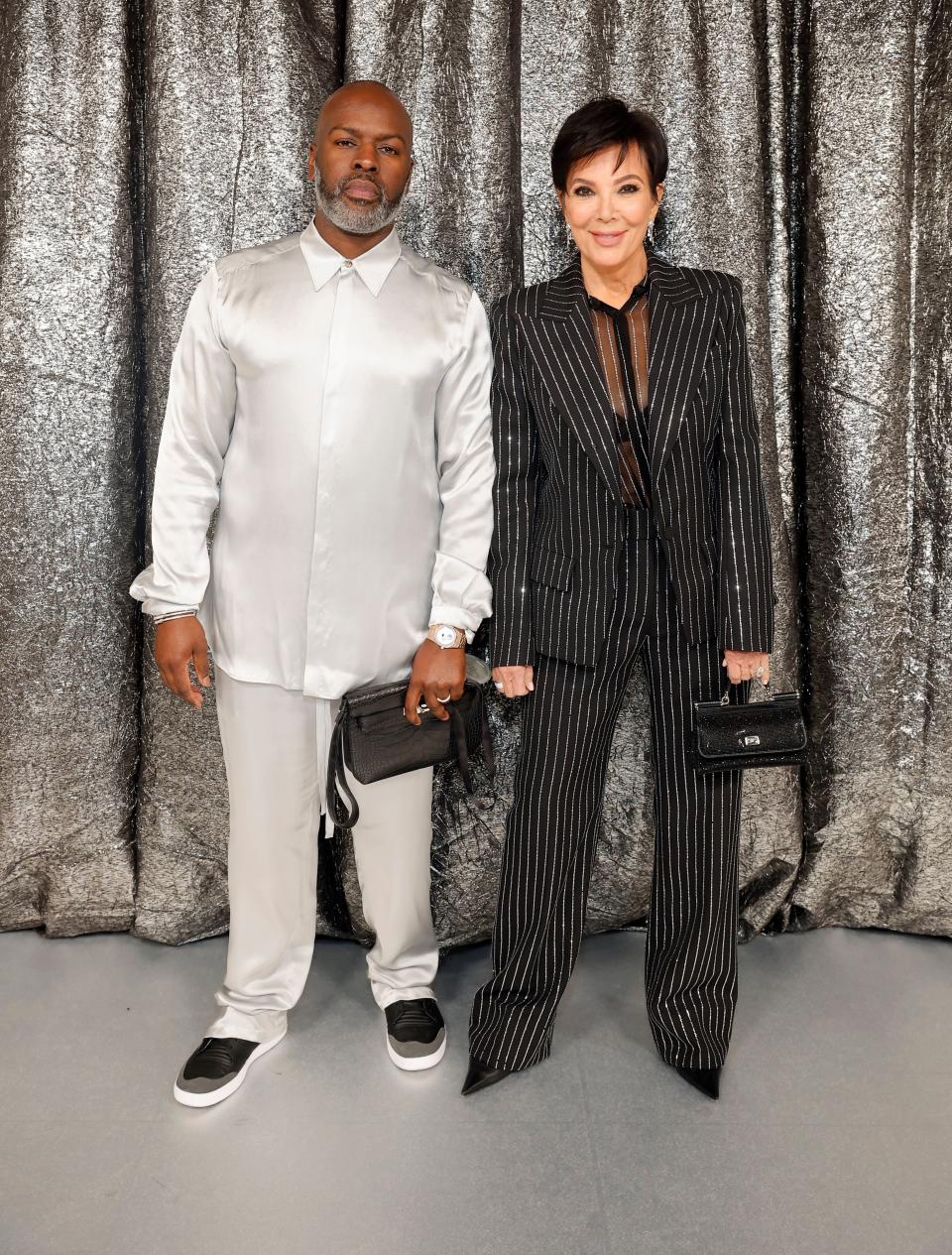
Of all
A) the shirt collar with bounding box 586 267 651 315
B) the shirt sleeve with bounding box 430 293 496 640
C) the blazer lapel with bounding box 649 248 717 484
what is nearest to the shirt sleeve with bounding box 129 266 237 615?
the shirt sleeve with bounding box 430 293 496 640

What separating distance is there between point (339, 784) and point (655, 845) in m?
0.68

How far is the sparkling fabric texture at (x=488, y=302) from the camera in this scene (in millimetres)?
2414

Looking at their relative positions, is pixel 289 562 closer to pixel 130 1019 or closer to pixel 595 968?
pixel 130 1019

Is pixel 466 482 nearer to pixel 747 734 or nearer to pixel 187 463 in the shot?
pixel 187 463

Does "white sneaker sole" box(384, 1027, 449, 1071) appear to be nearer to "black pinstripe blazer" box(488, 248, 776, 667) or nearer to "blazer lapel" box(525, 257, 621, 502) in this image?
"black pinstripe blazer" box(488, 248, 776, 667)

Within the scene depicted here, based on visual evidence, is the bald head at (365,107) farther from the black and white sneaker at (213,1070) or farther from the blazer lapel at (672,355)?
the black and white sneaker at (213,1070)

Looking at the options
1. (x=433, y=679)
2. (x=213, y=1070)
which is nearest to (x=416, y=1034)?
(x=213, y=1070)

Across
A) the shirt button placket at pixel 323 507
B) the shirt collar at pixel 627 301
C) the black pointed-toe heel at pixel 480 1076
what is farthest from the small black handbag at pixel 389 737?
the shirt collar at pixel 627 301

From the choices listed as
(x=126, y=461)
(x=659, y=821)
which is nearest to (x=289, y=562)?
(x=126, y=461)

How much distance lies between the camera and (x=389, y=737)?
6.87ft

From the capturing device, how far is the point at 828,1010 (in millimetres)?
2467

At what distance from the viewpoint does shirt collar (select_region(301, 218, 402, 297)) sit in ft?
6.72

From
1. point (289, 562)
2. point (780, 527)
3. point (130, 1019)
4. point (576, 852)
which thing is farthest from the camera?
point (780, 527)

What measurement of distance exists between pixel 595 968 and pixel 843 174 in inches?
78.1
